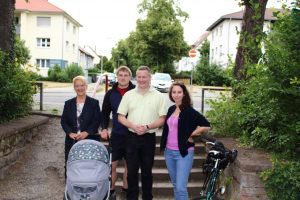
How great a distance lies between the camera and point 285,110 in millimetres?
5648

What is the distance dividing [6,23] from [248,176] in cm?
633

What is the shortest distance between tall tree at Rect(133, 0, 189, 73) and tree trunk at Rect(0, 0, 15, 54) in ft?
122

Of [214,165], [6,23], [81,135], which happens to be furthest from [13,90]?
[214,165]

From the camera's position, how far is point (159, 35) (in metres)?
47.0

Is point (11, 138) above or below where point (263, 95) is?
below

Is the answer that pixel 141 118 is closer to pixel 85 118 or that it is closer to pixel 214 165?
pixel 85 118

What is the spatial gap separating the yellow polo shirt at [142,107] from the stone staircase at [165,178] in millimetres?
1606

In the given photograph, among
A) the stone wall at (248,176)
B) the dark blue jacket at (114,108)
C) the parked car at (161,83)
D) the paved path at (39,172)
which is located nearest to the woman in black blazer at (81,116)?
the dark blue jacket at (114,108)

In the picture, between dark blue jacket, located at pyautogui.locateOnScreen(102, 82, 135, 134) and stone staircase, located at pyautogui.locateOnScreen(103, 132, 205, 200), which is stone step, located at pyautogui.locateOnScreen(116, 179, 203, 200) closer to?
stone staircase, located at pyautogui.locateOnScreen(103, 132, 205, 200)

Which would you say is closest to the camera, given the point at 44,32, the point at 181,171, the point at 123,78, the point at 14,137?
the point at 181,171

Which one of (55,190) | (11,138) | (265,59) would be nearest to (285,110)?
(265,59)

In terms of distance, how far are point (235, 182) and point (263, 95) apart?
1.27 metres

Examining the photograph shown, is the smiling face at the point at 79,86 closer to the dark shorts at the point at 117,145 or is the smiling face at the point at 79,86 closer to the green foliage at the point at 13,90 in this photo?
the dark shorts at the point at 117,145

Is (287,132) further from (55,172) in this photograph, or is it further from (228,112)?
(55,172)
